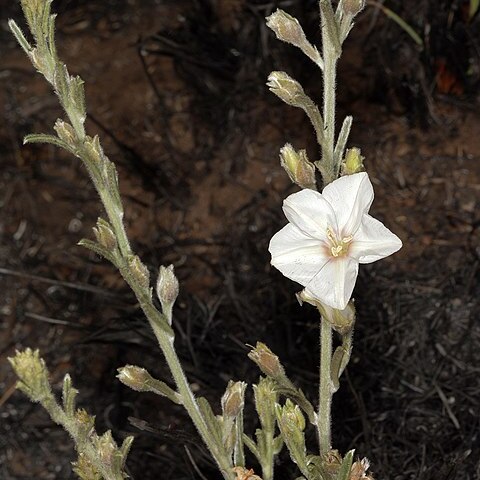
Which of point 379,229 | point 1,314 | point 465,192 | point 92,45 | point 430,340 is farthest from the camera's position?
point 92,45

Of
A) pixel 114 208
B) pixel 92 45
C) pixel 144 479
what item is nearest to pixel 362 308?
pixel 144 479

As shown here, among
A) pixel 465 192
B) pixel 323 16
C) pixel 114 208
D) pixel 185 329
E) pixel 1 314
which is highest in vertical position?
pixel 323 16

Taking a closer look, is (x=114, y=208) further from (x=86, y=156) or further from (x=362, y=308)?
(x=362, y=308)

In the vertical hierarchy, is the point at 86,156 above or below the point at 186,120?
above

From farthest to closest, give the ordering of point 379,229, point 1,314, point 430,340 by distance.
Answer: point 1,314
point 430,340
point 379,229

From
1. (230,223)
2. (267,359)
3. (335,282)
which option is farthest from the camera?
(230,223)


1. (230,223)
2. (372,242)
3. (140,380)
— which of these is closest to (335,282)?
(372,242)

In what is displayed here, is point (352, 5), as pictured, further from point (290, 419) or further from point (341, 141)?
point (290, 419)

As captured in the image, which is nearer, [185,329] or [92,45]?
[185,329]

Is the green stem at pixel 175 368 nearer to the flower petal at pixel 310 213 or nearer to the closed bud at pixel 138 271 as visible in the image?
the closed bud at pixel 138 271
